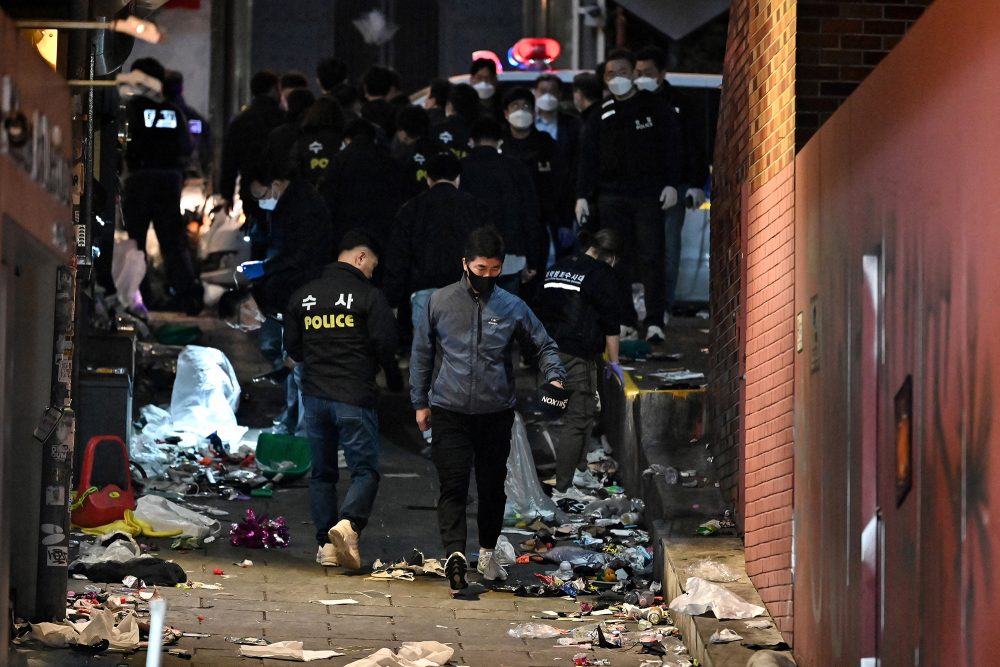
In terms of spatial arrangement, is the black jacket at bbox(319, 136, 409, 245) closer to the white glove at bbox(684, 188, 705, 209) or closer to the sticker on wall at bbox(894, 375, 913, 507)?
the white glove at bbox(684, 188, 705, 209)

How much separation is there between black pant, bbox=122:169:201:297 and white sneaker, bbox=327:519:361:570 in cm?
711

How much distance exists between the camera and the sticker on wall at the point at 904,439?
20.4 feet

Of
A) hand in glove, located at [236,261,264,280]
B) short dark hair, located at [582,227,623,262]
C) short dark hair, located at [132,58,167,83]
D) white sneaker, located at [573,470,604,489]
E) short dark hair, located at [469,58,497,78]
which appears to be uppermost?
short dark hair, located at [469,58,497,78]

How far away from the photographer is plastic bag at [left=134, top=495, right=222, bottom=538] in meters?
11.3

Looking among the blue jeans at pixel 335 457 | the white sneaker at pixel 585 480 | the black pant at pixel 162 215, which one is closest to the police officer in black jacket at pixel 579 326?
the white sneaker at pixel 585 480

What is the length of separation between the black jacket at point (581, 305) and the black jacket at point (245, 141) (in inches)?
182

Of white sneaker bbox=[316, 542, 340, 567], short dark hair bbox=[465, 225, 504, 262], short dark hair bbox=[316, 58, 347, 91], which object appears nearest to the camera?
short dark hair bbox=[465, 225, 504, 262]

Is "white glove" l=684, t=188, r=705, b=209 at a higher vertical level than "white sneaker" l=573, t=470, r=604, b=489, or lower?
higher

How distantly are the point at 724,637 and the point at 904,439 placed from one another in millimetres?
2426

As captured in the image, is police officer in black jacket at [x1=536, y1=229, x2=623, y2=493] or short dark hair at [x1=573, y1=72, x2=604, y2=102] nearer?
police officer in black jacket at [x1=536, y1=229, x2=623, y2=493]

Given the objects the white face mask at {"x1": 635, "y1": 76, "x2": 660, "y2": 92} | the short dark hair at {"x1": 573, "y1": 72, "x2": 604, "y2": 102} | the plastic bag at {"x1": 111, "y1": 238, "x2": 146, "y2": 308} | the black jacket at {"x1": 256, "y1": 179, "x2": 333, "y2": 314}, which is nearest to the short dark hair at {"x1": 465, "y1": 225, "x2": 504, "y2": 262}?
the black jacket at {"x1": 256, "y1": 179, "x2": 333, "y2": 314}

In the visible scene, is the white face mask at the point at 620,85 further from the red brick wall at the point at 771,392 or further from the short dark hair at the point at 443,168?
the red brick wall at the point at 771,392

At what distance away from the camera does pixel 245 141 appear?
16.9 metres

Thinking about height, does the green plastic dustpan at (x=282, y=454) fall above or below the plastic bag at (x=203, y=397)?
below
